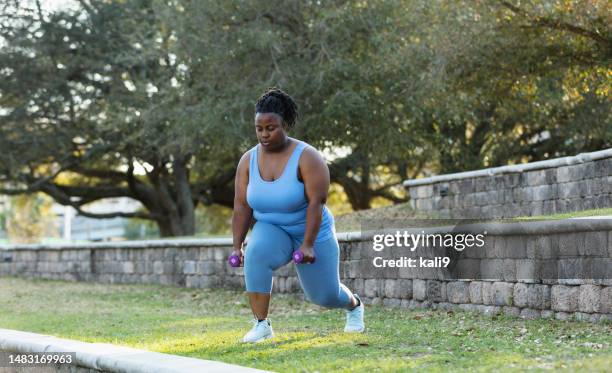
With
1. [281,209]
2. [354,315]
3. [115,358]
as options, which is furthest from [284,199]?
[115,358]

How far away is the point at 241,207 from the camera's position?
7227 millimetres

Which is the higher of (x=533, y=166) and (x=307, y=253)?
(x=533, y=166)

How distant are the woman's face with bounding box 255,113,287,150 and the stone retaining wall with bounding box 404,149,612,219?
8417mm

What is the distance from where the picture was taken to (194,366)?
562cm

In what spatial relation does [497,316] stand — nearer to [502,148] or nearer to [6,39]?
[502,148]

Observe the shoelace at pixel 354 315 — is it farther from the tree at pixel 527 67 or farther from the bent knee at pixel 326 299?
the tree at pixel 527 67

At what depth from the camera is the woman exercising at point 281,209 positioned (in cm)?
689

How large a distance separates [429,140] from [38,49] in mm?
9962

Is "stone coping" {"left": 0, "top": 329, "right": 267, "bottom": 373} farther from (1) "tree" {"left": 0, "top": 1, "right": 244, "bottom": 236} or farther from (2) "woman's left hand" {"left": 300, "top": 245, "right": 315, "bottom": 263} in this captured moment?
(1) "tree" {"left": 0, "top": 1, "right": 244, "bottom": 236}

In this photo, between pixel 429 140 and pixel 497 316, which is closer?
pixel 497 316

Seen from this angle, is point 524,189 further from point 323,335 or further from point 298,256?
point 298,256

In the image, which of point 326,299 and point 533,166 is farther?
point 533,166

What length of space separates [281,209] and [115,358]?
1.54 m

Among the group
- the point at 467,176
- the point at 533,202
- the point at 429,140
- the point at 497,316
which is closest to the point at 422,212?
the point at 467,176
